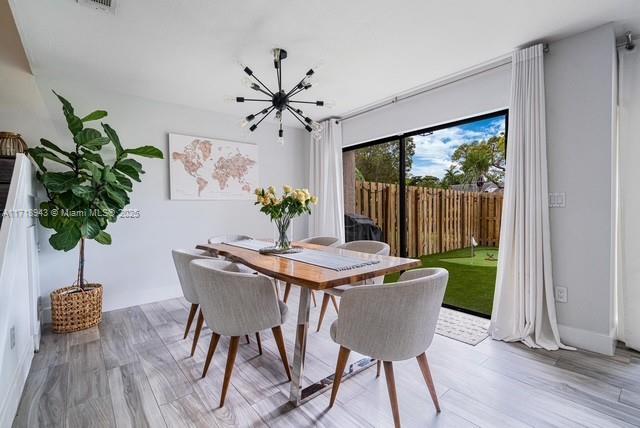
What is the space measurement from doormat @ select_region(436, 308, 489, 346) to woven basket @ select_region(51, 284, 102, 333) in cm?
326

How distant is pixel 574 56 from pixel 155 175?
4191 millimetres

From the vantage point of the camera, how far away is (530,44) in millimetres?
2379

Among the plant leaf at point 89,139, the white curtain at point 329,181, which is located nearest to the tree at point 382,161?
the white curtain at point 329,181

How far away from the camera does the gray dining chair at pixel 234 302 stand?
5.39 feet

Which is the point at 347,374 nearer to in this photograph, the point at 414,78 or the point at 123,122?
the point at 414,78

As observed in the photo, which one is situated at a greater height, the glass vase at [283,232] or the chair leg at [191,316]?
the glass vase at [283,232]

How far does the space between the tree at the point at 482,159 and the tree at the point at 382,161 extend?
1.92 feet

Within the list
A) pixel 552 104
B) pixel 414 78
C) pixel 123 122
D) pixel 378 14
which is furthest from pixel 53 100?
pixel 552 104

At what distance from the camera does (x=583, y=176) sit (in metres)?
2.26

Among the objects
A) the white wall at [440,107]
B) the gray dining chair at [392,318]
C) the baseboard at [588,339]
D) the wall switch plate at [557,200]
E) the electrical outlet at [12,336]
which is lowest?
the baseboard at [588,339]

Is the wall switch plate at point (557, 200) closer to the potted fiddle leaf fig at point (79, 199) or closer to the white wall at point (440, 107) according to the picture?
the white wall at point (440, 107)

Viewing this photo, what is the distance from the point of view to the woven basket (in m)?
2.70

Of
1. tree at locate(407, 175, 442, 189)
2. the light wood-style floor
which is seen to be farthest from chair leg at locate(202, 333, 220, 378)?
tree at locate(407, 175, 442, 189)

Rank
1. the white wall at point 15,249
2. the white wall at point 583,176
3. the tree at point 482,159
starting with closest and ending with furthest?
the white wall at point 15,249 < the white wall at point 583,176 < the tree at point 482,159
